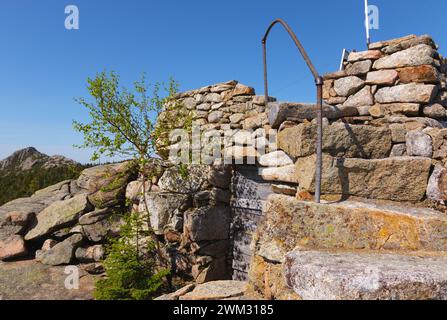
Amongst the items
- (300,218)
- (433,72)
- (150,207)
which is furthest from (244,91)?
(300,218)

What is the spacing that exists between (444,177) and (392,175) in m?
0.36

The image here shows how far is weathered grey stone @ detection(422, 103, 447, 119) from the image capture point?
332 centimetres

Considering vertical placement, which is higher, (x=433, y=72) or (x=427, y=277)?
(x=433, y=72)

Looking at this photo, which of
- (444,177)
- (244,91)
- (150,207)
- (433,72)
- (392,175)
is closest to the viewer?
(444,177)

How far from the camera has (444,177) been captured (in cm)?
216

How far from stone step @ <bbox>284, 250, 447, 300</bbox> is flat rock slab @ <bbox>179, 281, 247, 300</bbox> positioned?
1.12 metres

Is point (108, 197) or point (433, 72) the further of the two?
point (108, 197)

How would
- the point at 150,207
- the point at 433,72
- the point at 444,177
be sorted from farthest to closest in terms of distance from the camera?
the point at 150,207
the point at 433,72
the point at 444,177

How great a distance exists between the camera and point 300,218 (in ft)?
7.11

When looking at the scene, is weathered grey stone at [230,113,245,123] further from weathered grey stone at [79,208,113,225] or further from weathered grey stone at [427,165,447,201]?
weathered grey stone at [427,165,447,201]

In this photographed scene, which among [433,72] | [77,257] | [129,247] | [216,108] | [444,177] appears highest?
[216,108]

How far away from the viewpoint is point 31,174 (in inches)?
576

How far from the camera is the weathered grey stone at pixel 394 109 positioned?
11.0 feet
